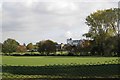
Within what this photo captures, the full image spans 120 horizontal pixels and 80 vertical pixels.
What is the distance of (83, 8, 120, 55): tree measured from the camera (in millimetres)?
52275

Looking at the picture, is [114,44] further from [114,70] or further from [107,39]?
[114,70]

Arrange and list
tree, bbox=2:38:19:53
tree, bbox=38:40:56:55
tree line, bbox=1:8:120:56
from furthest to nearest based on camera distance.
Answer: tree, bbox=38:40:56:55 → tree line, bbox=1:8:120:56 → tree, bbox=2:38:19:53

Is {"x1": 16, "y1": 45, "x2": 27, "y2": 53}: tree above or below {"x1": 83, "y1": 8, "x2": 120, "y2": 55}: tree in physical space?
below

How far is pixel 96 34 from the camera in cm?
5703

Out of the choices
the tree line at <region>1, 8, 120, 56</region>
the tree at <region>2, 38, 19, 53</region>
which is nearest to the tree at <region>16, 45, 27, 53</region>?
the tree line at <region>1, 8, 120, 56</region>

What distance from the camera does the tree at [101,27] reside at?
2058 inches

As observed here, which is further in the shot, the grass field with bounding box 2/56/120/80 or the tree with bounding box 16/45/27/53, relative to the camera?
the tree with bounding box 16/45/27/53

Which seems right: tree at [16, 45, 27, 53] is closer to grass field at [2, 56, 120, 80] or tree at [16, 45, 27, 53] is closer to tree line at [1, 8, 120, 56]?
tree line at [1, 8, 120, 56]

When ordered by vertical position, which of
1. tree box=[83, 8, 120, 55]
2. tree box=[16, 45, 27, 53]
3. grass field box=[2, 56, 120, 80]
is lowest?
grass field box=[2, 56, 120, 80]

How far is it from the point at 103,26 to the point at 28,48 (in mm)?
26291

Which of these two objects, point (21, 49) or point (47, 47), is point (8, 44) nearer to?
point (47, 47)

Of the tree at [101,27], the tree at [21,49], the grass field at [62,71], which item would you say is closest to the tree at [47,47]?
the tree at [21,49]

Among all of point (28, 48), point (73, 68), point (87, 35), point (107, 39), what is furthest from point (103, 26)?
point (73, 68)

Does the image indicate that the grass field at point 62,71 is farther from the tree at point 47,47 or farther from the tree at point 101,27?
the tree at point 47,47
